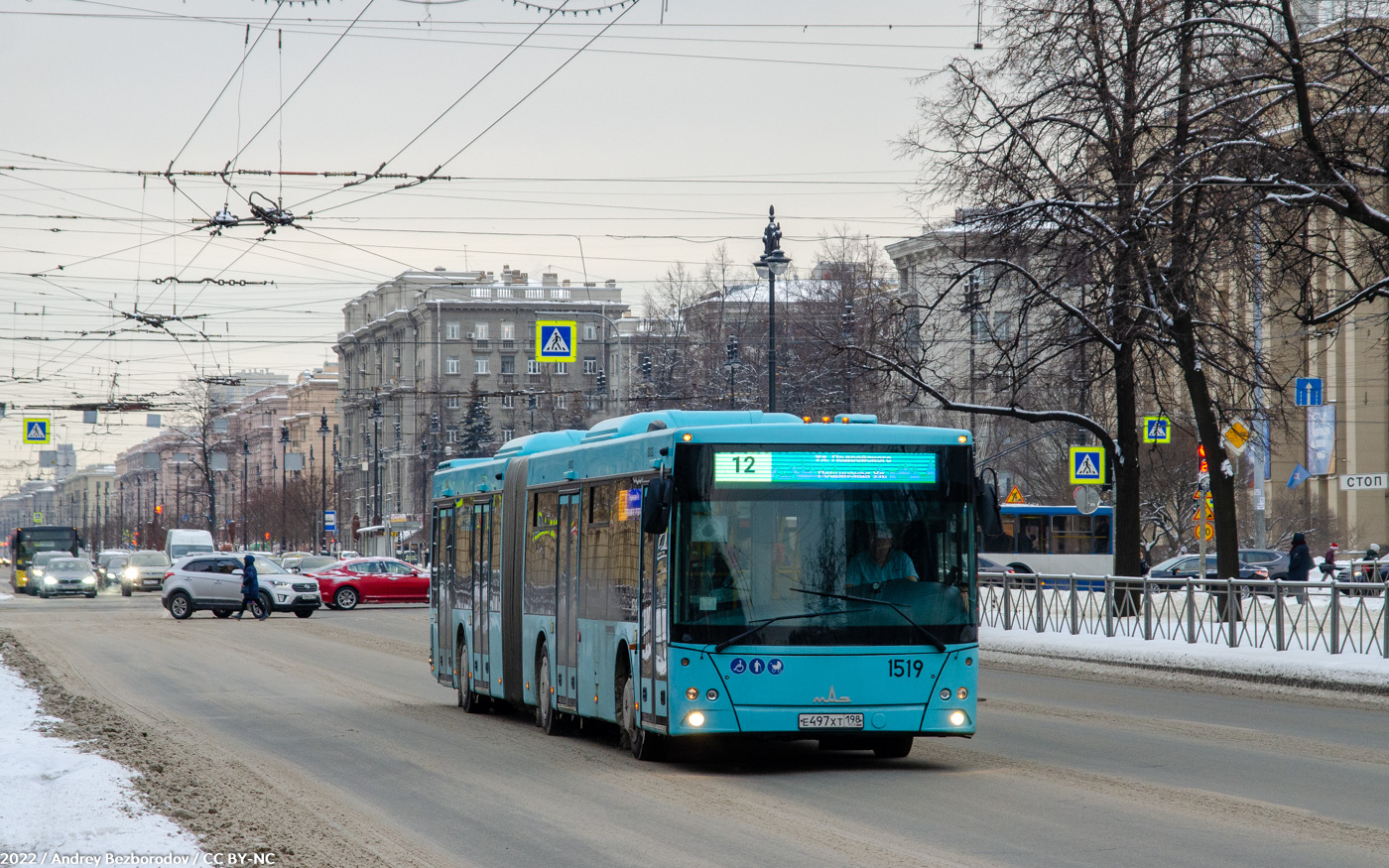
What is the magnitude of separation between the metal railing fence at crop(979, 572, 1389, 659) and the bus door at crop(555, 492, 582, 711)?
38.0 feet

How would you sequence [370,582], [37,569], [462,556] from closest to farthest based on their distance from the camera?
[462,556]
[370,582]
[37,569]

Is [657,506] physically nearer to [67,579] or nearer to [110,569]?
[67,579]

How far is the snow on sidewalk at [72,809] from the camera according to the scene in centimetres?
838

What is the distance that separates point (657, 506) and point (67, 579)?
179 feet

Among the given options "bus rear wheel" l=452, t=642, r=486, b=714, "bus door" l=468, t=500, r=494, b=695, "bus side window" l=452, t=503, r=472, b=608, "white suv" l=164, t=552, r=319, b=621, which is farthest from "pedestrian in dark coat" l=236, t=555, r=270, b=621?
"bus door" l=468, t=500, r=494, b=695

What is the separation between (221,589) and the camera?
42.3m

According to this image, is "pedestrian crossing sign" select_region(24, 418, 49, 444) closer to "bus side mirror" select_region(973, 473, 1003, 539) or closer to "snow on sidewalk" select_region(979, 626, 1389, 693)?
"snow on sidewalk" select_region(979, 626, 1389, 693)

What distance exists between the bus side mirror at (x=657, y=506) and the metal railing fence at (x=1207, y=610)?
507 inches

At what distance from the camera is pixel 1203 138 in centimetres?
2233

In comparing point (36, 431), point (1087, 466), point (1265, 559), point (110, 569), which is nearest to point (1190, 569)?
point (1265, 559)

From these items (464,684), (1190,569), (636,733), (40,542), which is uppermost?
(636,733)

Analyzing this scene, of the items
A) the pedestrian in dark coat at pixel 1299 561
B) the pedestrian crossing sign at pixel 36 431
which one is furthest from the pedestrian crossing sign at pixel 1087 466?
the pedestrian crossing sign at pixel 36 431

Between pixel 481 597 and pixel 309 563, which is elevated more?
pixel 481 597

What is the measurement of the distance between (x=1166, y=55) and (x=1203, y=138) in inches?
57.4
